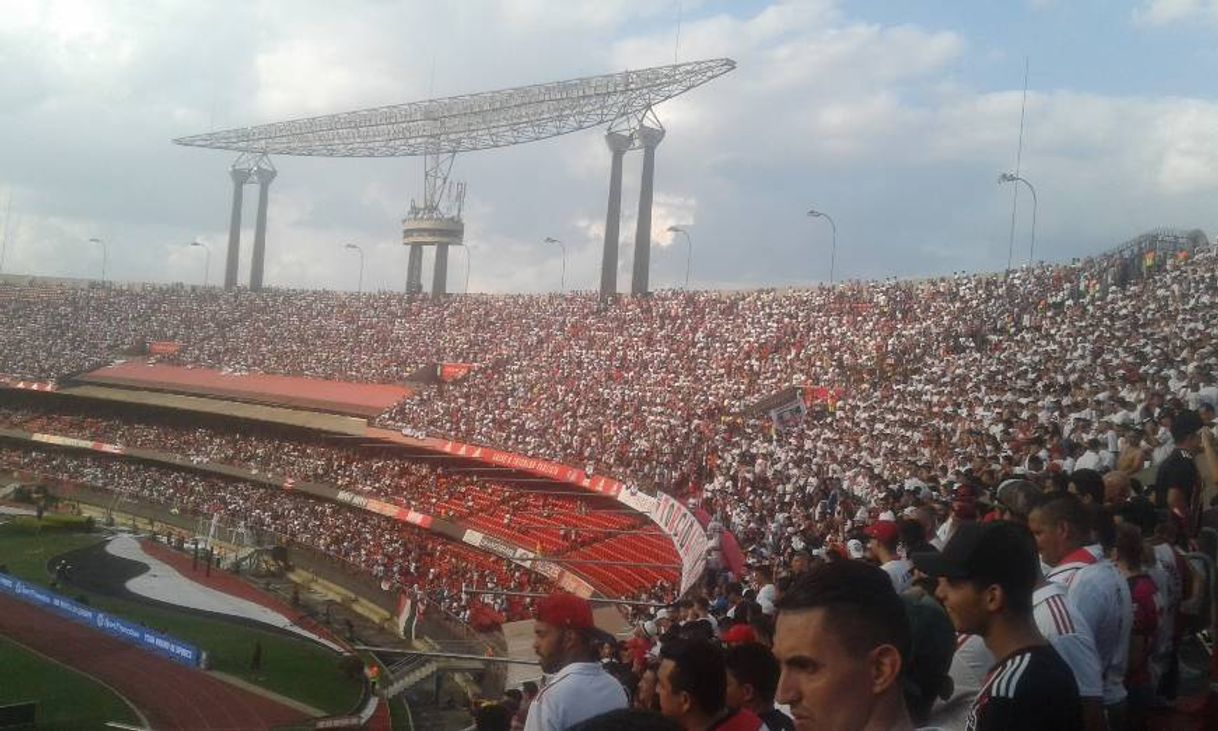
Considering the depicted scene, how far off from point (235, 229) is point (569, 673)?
67.3 metres

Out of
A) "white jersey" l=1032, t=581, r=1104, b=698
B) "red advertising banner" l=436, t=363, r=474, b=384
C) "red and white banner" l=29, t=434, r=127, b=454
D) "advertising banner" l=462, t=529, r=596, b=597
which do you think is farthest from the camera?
A: "red and white banner" l=29, t=434, r=127, b=454

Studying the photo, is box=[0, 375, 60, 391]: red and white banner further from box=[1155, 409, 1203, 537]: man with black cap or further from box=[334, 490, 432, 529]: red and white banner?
box=[1155, 409, 1203, 537]: man with black cap

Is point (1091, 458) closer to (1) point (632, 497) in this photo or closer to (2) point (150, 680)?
(1) point (632, 497)

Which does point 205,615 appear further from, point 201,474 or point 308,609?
point 201,474

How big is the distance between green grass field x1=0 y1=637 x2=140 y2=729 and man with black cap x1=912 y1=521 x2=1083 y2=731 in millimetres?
18553

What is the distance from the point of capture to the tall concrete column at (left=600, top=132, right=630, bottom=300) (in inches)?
1700

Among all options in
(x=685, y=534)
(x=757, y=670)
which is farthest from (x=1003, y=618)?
(x=685, y=534)

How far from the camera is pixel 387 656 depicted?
76.4 ft

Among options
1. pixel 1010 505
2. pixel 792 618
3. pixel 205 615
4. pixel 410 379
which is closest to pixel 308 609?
pixel 205 615

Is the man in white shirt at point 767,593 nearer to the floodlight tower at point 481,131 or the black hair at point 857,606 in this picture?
the black hair at point 857,606

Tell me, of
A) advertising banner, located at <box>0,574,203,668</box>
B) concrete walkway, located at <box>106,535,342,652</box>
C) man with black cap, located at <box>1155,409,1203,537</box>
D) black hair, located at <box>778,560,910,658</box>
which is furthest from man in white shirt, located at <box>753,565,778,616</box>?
advertising banner, located at <box>0,574,203,668</box>

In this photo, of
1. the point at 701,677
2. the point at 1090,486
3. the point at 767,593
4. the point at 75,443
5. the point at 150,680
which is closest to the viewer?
the point at 701,677

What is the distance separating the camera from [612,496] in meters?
26.3

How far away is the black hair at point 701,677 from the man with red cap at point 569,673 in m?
0.24
